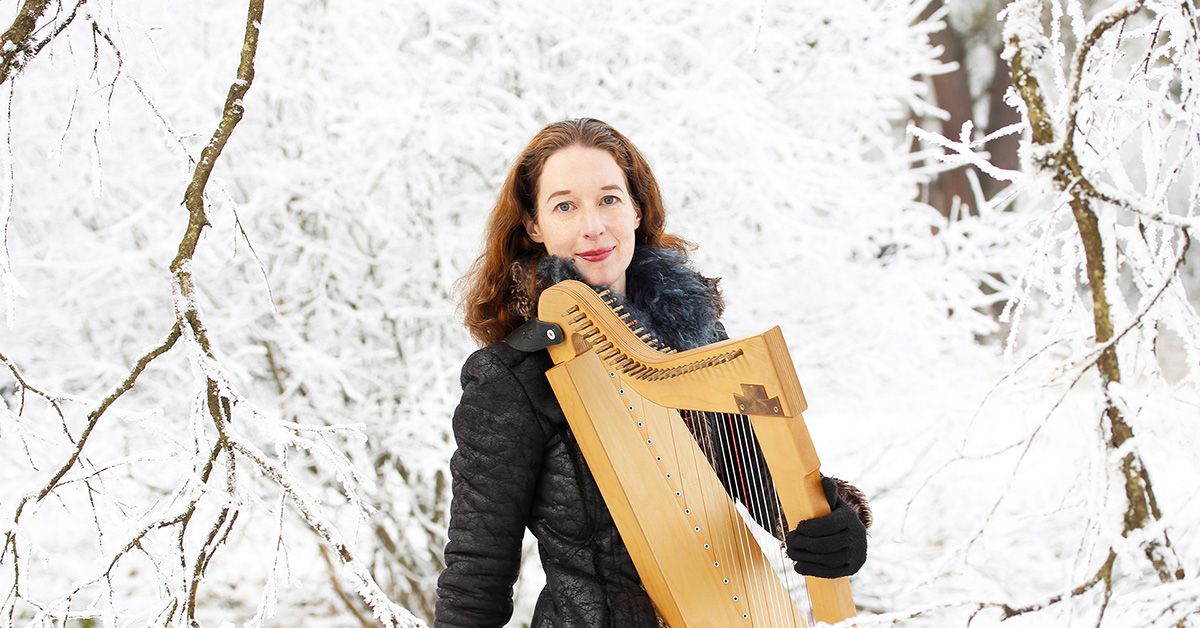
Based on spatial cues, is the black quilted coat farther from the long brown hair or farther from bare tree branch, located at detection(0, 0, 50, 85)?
bare tree branch, located at detection(0, 0, 50, 85)

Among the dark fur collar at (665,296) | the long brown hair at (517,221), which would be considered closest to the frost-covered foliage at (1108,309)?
the dark fur collar at (665,296)

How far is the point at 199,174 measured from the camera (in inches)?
45.8

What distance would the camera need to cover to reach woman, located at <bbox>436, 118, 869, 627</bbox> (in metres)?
1.51

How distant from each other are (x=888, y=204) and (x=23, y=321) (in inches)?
129

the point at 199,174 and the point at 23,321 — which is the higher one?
the point at 23,321

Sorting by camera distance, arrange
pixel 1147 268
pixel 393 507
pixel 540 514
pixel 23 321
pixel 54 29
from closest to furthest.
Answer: pixel 1147 268 < pixel 54 29 < pixel 540 514 < pixel 23 321 < pixel 393 507

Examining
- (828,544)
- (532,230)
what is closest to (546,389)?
(532,230)

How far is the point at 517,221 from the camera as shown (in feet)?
5.78

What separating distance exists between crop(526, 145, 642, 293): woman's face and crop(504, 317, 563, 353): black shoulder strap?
0.45 ft

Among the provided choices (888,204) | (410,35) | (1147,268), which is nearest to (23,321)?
(410,35)

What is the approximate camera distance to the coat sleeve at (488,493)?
4.88 feet

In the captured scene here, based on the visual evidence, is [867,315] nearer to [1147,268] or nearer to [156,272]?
[156,272]

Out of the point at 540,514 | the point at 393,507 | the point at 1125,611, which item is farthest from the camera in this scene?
the point at 393,507

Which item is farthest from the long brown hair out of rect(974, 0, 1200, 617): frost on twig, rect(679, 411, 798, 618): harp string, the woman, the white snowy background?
the white snowy background
